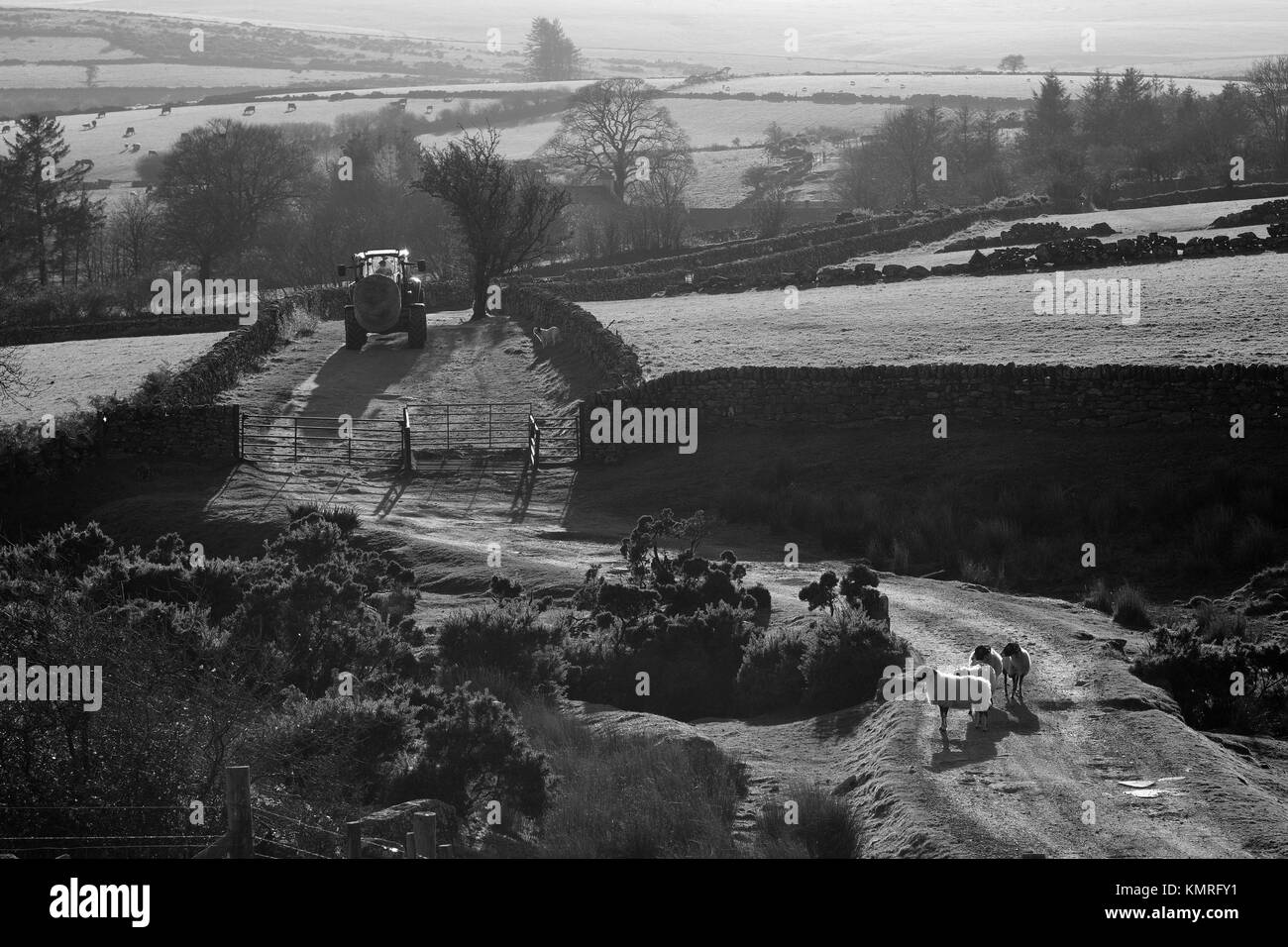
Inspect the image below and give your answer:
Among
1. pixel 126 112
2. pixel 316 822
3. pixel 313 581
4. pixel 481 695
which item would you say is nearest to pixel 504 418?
pixel 313 581

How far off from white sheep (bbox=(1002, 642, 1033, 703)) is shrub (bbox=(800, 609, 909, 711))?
73.3 inches

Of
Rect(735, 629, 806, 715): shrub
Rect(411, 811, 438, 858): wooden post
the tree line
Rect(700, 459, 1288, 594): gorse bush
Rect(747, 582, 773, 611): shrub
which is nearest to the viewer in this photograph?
Rect(411, 811, 438, 858): wooden post

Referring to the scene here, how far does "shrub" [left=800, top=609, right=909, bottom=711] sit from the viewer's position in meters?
17.8

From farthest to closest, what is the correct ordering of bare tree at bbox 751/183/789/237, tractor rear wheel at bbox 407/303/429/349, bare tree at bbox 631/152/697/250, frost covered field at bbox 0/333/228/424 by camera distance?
bare tree at bbox 631/152/697/250, bare tree at bbox 751/183/789/237, tractor rear wheel at bbox 407/303/429/349, frost covered field at bbox 0/333/228/424

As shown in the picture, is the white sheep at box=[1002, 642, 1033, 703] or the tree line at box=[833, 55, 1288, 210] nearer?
the white sheep at box=[1002, 642, 1033, 703]

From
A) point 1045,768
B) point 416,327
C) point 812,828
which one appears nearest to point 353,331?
point 416,327

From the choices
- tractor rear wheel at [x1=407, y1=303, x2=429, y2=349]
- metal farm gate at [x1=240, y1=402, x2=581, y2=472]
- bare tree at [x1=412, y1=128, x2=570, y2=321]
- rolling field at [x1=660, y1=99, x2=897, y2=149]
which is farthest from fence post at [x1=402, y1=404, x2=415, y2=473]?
rolling field at [x1=660, y1=99, x2=897, y2=149]

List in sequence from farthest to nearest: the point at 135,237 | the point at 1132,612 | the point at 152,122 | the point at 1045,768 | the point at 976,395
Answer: the point at 152,122
the point at 135,237
the point at 976,395
the point at 1132,612
the point at 1045,768

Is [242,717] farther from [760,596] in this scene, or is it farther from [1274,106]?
[1274,106]

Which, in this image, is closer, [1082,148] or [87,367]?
[87,367]

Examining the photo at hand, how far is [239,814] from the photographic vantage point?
10.5 m

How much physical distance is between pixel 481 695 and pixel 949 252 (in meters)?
48.3

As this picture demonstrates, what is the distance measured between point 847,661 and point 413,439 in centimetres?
1821

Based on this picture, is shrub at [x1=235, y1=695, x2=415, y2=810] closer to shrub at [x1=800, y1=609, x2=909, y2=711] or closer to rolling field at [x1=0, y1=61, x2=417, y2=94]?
shrub at [x1=800, y1=609, x2=909, y2=711]
